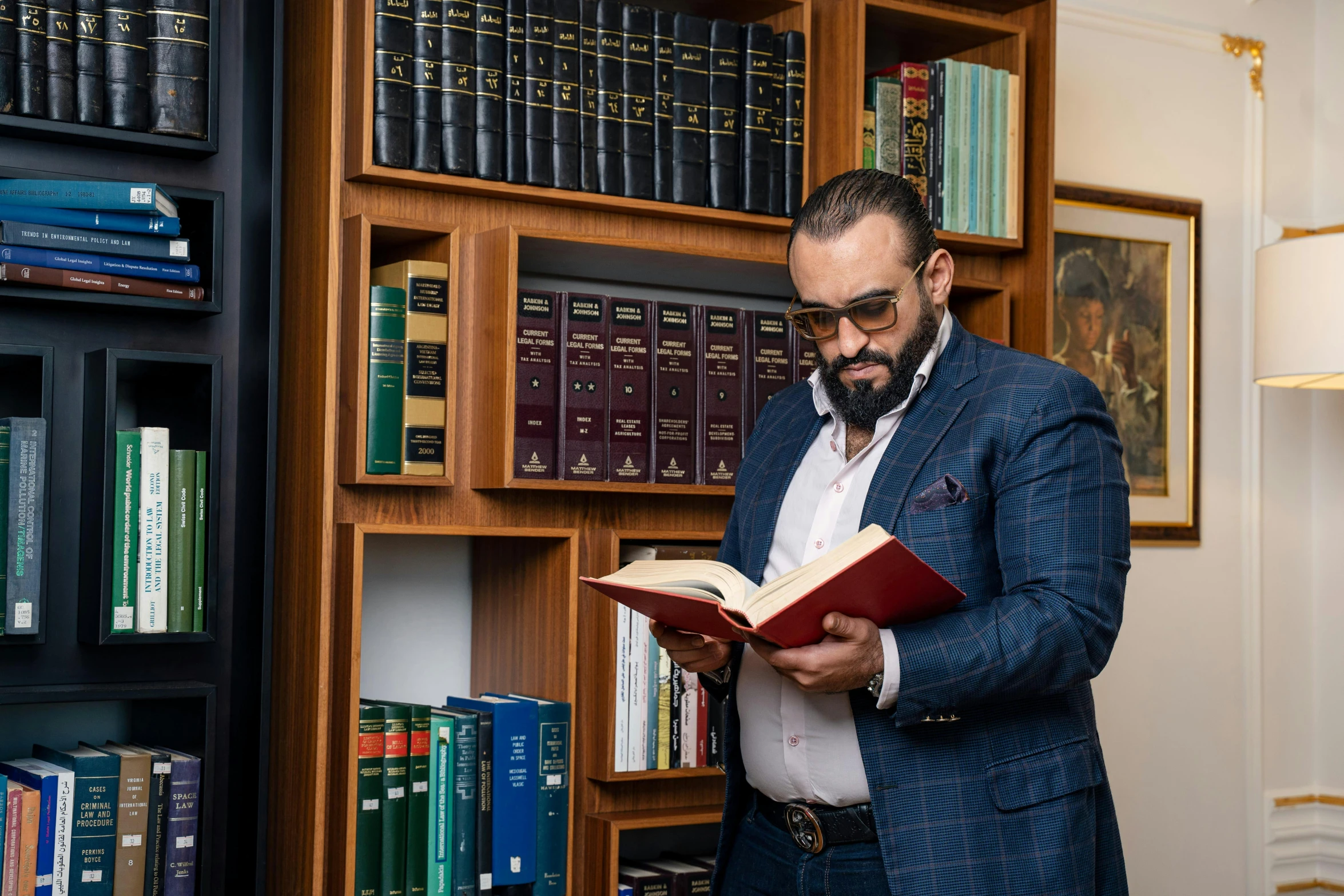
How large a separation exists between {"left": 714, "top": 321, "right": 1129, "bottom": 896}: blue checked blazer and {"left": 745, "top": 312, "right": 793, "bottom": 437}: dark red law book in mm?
800

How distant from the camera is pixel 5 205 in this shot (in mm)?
1963

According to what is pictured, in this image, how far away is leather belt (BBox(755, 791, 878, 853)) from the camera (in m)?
1.50

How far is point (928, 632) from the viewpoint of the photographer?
137 centimetres

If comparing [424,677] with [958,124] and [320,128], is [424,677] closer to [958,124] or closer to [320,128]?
[320,128]

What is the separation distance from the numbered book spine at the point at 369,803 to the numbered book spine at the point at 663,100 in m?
1.05

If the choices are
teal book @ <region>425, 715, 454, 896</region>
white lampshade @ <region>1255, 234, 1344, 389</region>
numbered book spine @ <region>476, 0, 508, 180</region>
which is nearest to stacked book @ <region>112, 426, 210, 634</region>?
teal book @ <region>425, 715, 454, 896</region>

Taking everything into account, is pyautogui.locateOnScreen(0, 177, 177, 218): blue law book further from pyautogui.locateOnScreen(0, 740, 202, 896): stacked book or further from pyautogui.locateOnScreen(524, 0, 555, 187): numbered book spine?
pyautogui.locateOnScreen(0, 740, 202, 896): stacked book

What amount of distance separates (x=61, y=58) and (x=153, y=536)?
0.77 metres

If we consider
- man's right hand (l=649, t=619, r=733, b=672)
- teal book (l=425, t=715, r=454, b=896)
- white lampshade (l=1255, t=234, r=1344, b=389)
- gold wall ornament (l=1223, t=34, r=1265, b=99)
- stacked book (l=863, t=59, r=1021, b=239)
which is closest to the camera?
man's right hand (l=649, t=619, r=733, b=672)

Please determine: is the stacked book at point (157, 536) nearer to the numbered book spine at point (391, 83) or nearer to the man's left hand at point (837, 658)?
the numbered book spine at point (391, 83)

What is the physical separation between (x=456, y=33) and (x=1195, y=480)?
2.28 meters

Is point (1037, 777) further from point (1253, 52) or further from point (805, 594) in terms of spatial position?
point (1253, 52)

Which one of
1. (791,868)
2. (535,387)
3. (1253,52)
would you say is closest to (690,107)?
(535,387)

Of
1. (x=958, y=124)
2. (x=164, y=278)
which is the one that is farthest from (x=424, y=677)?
(x=958, y=124)
